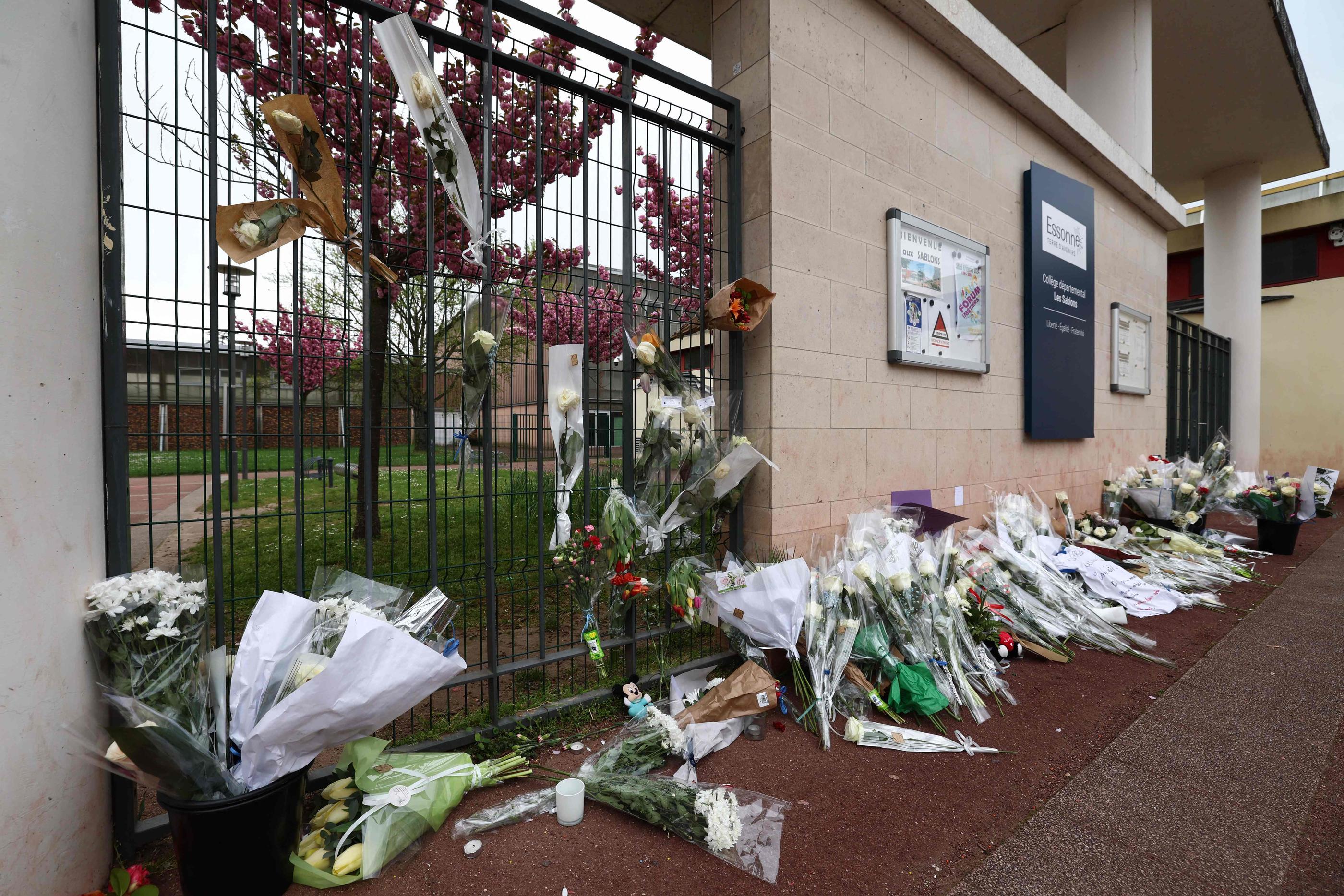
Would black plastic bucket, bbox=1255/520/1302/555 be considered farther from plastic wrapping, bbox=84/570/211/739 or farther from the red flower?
the red flower

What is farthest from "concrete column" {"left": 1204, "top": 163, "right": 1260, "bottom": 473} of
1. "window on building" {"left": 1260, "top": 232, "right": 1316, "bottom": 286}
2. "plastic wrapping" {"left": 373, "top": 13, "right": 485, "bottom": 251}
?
"plastic wrapping" {"left": 373, "top": 13, "right": 485, "bottom": 251}

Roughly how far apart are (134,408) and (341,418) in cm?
64

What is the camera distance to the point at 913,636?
2871 mm

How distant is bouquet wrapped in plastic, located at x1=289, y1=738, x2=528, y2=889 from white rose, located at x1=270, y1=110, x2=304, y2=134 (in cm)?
199

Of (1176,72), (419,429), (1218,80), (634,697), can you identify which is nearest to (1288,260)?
(1218,80)

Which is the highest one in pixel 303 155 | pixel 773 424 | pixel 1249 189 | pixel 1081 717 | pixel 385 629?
pixel 1249 189

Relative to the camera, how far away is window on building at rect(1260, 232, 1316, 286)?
38.5 feet

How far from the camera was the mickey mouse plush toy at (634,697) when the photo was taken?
2.49 meters

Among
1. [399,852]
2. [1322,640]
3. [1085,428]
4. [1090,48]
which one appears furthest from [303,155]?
[1090,48]

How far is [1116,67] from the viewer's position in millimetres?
6285

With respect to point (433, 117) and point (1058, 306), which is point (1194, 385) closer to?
point (1058, 306)

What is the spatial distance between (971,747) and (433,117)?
3204 millimetres

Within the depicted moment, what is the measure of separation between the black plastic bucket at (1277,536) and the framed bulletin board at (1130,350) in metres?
1.77

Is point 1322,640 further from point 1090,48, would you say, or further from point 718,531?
point 1090,48
